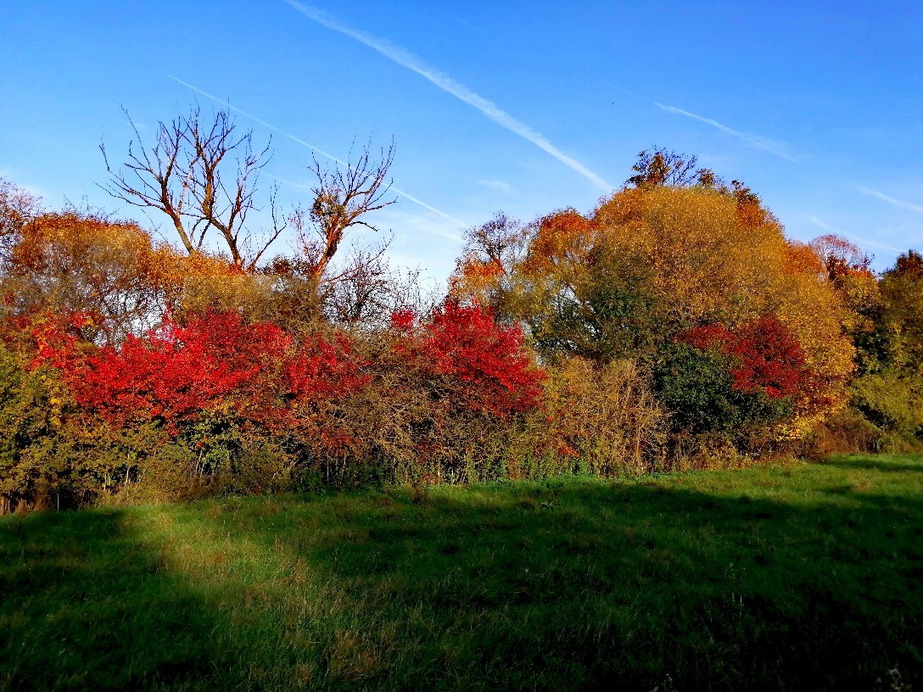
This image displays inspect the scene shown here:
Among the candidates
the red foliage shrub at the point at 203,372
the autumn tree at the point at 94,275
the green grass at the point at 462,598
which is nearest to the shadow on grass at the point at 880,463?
the green grass at the point at 462,598

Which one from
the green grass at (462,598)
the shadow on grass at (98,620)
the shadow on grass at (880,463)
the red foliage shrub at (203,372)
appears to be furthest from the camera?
the shadow on grass at (880,463)

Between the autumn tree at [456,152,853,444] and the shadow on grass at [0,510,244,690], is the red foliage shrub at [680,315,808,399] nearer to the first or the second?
the autumn tree at [456,152,853,444]

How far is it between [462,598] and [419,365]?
9279 mm

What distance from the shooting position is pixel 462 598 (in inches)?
229

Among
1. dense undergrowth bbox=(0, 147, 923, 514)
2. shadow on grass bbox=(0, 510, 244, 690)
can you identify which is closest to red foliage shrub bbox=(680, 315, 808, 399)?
dense undergrowth bbox=(0, 147, 923, 514)

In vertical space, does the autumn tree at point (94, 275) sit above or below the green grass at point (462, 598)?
above

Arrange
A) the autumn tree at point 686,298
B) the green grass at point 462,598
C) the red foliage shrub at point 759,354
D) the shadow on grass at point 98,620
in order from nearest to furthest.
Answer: the shadow on grass at point 98,620, the green grass at point 462,598, the red foliage shrub at point 759,354, the autumn tree at point 686,298

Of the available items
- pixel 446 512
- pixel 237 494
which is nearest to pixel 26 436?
pixel 237 494

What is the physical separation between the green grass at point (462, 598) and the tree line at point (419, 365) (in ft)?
11.2

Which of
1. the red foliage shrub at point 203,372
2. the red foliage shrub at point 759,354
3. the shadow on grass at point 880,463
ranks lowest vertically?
the shadow on grass at point 880,463

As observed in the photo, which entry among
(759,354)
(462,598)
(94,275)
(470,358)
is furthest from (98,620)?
(94,275)

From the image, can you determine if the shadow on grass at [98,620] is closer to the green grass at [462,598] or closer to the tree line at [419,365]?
the green grass at [462,598]

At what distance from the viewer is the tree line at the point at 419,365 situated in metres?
12.5

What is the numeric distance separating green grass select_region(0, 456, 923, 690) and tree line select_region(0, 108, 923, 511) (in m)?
3.40
